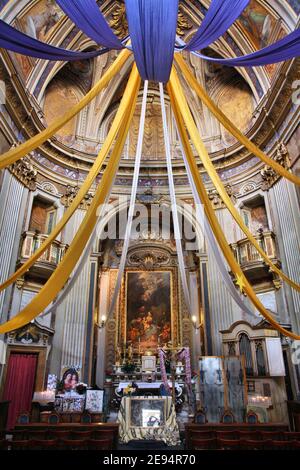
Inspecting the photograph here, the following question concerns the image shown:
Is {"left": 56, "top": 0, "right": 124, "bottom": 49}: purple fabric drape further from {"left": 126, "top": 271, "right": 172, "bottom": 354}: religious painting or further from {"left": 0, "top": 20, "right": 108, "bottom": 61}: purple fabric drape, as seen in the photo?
{"left": 126, "top": 271, "right": 172, "bottom": 354}: religious painting

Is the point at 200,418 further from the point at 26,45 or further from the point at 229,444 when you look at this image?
the point at 26,45

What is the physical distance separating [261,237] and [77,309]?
21.2ft

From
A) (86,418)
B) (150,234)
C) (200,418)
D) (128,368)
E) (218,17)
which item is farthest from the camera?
(150,234)

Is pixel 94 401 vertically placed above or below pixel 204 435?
above

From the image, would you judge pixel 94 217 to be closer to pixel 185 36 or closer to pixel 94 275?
pixel 94 275

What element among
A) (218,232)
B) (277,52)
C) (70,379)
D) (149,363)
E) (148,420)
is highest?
(277,52)

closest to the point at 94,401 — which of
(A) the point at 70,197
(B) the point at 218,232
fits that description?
(B) the point at 218,232

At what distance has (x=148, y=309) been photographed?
14.0m

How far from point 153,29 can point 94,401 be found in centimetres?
788

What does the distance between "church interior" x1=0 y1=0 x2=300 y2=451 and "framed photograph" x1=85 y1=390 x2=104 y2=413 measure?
2.4 inches

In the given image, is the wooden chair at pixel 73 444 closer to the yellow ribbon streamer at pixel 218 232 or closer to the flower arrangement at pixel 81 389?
the yellow ribbon streamer at pixel 218 232

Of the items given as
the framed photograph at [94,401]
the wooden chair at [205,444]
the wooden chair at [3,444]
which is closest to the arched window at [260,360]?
the framed photograph at [94,401]

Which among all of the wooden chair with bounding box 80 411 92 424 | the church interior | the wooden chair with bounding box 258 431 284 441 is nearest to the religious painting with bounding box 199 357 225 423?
the church interior
